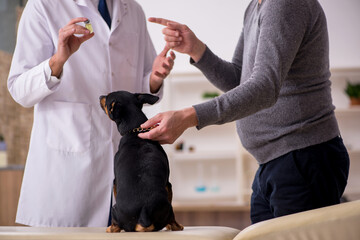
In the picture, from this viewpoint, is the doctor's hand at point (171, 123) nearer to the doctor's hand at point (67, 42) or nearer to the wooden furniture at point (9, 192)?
the doctor's hand at point (67, 42)

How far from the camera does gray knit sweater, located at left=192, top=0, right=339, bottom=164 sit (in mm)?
1229

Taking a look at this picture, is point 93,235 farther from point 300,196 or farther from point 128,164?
point 300,196

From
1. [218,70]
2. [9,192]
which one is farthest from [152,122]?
[9,192]

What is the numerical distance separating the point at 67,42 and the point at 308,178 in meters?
0.88

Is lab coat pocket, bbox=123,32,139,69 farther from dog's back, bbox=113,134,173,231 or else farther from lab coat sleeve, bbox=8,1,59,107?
dog's back, bbox=113,134,173,231

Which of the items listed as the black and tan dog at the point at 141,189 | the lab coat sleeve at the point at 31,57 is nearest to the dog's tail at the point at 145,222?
the black and tan dog at the point at 141,189

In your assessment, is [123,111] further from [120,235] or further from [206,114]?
[120,235]

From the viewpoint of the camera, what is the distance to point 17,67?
5.17 ft

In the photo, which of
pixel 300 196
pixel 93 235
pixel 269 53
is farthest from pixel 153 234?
pixel 269 53

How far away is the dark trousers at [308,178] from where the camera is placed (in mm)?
1331

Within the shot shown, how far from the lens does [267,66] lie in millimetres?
1254

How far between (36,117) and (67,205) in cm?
35

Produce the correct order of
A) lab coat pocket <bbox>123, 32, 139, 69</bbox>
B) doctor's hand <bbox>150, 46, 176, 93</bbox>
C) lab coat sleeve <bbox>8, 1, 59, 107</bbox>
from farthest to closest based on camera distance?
lab coat pocket <bbox>123, 32, 139, 69</bbox>, doctor's hand <bbox>150, 46, 176, 93</bbox>, lab coat sleeve <bbox>8, 1, 59, 107</bbox>

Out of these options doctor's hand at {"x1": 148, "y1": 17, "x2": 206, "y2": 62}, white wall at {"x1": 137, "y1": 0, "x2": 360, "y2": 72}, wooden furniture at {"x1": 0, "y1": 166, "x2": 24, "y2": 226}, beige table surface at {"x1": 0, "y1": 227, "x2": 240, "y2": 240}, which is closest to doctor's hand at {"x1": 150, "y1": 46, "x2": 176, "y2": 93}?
doctor's hand at {"x1": 148, "y1": 17, "x2": 206, "y2": 62}
